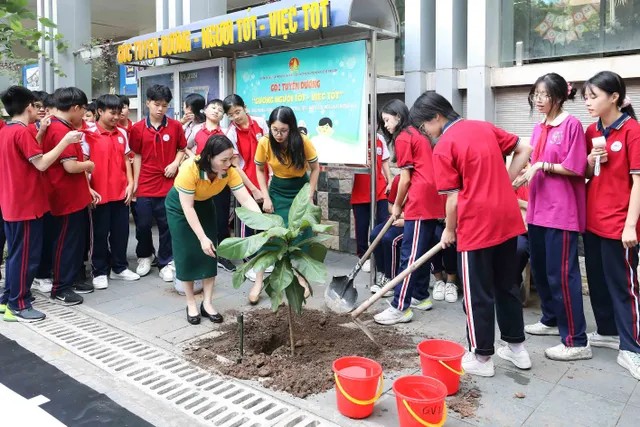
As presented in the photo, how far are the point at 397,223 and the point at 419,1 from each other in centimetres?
270

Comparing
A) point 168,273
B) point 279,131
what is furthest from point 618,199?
point 168,273

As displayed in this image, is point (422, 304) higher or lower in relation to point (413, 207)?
lower

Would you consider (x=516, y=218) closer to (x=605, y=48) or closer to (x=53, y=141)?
(x=605, y=48)

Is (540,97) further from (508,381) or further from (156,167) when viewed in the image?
(156,167)

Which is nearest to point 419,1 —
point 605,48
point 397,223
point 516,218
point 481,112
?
point 481,112

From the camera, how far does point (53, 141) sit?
4770 mm

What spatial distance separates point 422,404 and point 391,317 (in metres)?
1.74

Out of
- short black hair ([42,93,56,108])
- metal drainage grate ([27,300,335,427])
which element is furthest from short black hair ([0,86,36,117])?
metal drainage grate ([27,300,335,427])

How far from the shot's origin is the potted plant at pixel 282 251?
3.38 m

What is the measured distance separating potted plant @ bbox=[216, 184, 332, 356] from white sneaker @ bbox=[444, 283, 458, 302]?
1778mm

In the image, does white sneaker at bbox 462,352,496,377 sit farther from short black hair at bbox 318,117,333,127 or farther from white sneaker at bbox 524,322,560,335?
short black hair at bbox 318,117,333,127

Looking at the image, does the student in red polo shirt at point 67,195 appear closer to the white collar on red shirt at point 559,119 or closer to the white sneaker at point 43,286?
the white sneaker at point 43,286

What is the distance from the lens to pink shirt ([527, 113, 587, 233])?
346cm

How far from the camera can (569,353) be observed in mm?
3545
